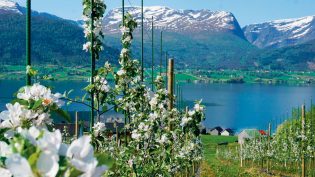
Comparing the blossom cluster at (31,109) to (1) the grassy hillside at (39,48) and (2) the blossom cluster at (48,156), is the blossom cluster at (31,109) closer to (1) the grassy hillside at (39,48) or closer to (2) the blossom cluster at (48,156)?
(2) the blossom cluster at (48,156)

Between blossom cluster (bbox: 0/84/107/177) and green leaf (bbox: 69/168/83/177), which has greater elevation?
blossom cluster (bbox: 0/84/107/177)

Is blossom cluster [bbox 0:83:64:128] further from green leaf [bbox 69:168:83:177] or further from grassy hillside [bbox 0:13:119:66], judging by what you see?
grassy hillside [bbox 0:13:119:66]

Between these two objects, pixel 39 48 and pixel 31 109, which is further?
pixel 39 48

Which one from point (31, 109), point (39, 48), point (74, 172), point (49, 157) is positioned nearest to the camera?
point (49, 157)

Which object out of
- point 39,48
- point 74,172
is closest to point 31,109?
point 74,172

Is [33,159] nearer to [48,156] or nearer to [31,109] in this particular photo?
[48,156]

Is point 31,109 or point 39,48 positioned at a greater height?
point 39,48

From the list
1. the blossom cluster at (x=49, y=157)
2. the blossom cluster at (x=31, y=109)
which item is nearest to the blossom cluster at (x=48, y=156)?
the blossom cluster at (x=49, y=157)

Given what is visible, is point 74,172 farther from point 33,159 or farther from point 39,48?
point 39,48

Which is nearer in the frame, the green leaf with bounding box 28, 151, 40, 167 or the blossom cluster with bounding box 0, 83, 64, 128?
the green leaf with bounding box 28, 151, 40, 167

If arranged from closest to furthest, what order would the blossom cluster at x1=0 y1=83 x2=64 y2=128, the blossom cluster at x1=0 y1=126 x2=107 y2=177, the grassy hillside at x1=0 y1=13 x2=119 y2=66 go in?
the blossom cluster at x1=0 y1=126 x2=107 y2=177 → the blossom cluster at x1=0 y1=83 x2=64 y2=128 → the grassy hillside at x1=0 y1=13 x2=119 y2=66

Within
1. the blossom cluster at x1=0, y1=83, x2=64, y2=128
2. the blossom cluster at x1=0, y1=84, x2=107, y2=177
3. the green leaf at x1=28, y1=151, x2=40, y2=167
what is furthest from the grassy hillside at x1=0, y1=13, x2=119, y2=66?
the green leaf at x1=28, y1=151, x2=40, y2=167

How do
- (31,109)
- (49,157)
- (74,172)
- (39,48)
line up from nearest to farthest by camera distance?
(49,157) < (74,172) < (31,109) < (39,48)

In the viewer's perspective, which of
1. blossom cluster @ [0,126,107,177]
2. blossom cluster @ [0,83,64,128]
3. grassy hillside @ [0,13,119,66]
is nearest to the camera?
blossom cluster @ [0,126,107,177]
